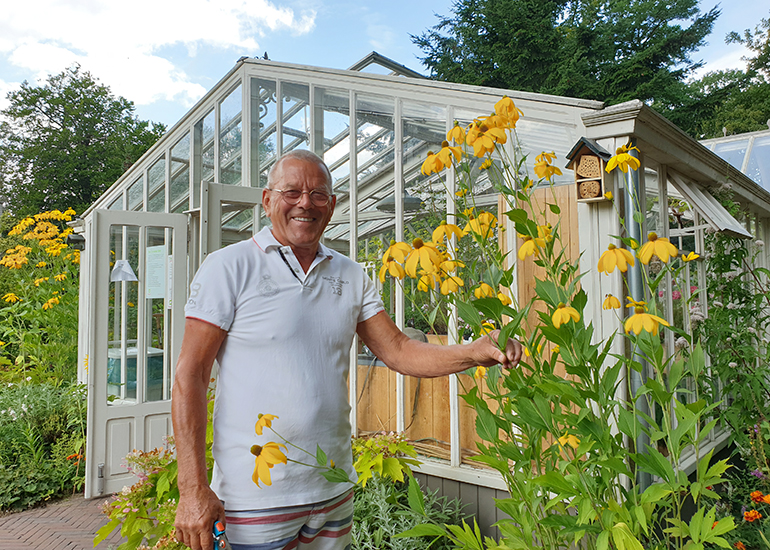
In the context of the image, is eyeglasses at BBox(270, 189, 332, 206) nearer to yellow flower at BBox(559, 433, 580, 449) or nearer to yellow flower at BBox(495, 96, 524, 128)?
yellow flower at BBox(495, 96, 524, 128)

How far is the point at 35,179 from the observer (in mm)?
17703

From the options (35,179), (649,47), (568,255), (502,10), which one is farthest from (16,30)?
(568,255)

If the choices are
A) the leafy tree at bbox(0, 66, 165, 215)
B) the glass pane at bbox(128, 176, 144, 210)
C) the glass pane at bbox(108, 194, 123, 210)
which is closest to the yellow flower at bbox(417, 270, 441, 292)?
the glass pane at bbox(128, 176, 144, 210)

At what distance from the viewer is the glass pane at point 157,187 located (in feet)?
15.6

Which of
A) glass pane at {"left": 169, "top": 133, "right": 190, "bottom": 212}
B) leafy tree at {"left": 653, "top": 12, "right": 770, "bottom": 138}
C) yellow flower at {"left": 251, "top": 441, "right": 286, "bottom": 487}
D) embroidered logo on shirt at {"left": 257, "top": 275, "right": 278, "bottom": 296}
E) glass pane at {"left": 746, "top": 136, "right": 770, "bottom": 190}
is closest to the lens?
yellow flower at {"left": 251, "top": 441, "right": 286, "bottom": 487}

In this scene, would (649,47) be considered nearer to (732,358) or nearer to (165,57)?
(732,358)

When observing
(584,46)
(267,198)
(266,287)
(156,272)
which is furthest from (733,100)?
(266,287)

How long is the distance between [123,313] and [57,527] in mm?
1433

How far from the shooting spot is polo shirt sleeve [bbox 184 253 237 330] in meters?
1.22

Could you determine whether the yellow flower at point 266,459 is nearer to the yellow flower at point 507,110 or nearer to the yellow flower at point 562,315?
the yellow flower at point 562,315

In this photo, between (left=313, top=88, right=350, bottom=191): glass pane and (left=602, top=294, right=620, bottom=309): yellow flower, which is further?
(left=313, top=88, right=350, bottom=191): glass pane

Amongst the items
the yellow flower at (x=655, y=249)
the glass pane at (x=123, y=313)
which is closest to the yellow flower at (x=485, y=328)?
the yellow flower at (x=655, y=249)

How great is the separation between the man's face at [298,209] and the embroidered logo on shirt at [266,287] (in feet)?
0.41

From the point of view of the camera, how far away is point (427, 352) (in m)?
1.39
